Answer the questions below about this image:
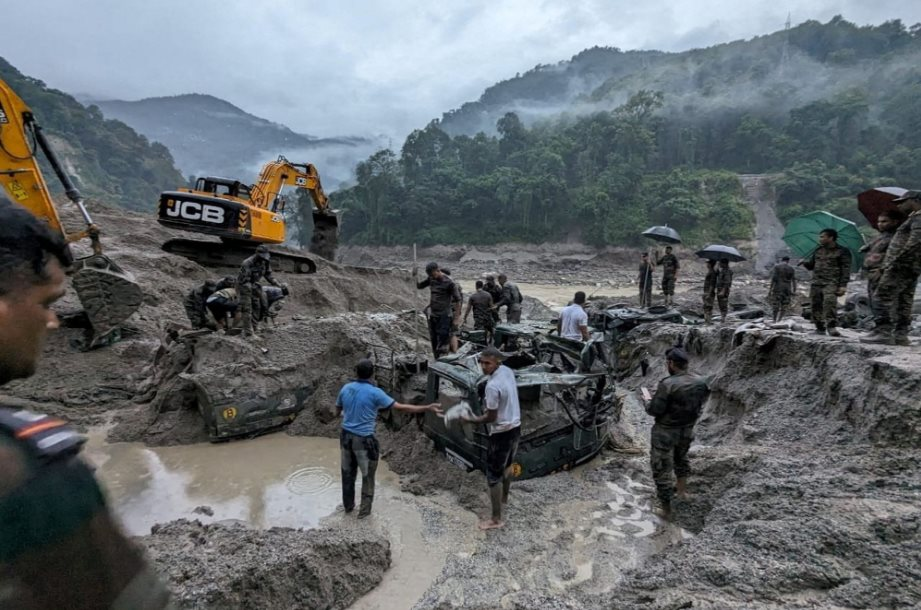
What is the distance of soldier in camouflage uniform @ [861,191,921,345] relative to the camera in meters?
4.82

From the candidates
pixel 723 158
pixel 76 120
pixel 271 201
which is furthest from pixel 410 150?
pixel 271 201

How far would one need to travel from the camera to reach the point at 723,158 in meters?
53.9

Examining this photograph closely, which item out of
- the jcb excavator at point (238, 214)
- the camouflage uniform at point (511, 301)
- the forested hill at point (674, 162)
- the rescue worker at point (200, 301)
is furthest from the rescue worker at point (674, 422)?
the forested hill at point (674, 162)

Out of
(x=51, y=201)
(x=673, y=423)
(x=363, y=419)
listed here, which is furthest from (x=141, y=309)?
(x=673, y=423)

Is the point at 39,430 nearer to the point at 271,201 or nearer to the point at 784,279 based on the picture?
the point at 784,279

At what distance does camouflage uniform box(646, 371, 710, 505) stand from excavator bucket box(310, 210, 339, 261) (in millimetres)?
13708

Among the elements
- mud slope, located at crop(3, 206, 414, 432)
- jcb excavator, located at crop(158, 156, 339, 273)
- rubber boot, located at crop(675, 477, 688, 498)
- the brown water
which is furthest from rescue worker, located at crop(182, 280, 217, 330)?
rubber boot, located at crop(675, 477, 688, 498)

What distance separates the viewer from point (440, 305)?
8.47m

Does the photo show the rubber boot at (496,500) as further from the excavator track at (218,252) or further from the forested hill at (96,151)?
the forested hill at (96,151)

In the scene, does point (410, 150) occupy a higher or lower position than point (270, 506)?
higher

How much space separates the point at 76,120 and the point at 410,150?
130ft

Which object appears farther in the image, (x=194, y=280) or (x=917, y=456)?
(x=194, y=280)

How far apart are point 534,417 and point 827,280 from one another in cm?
443

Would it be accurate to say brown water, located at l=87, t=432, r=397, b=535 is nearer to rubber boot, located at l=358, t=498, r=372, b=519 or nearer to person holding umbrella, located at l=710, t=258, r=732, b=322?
rubber boot, located at l=358, t=498, r=372, b=519
